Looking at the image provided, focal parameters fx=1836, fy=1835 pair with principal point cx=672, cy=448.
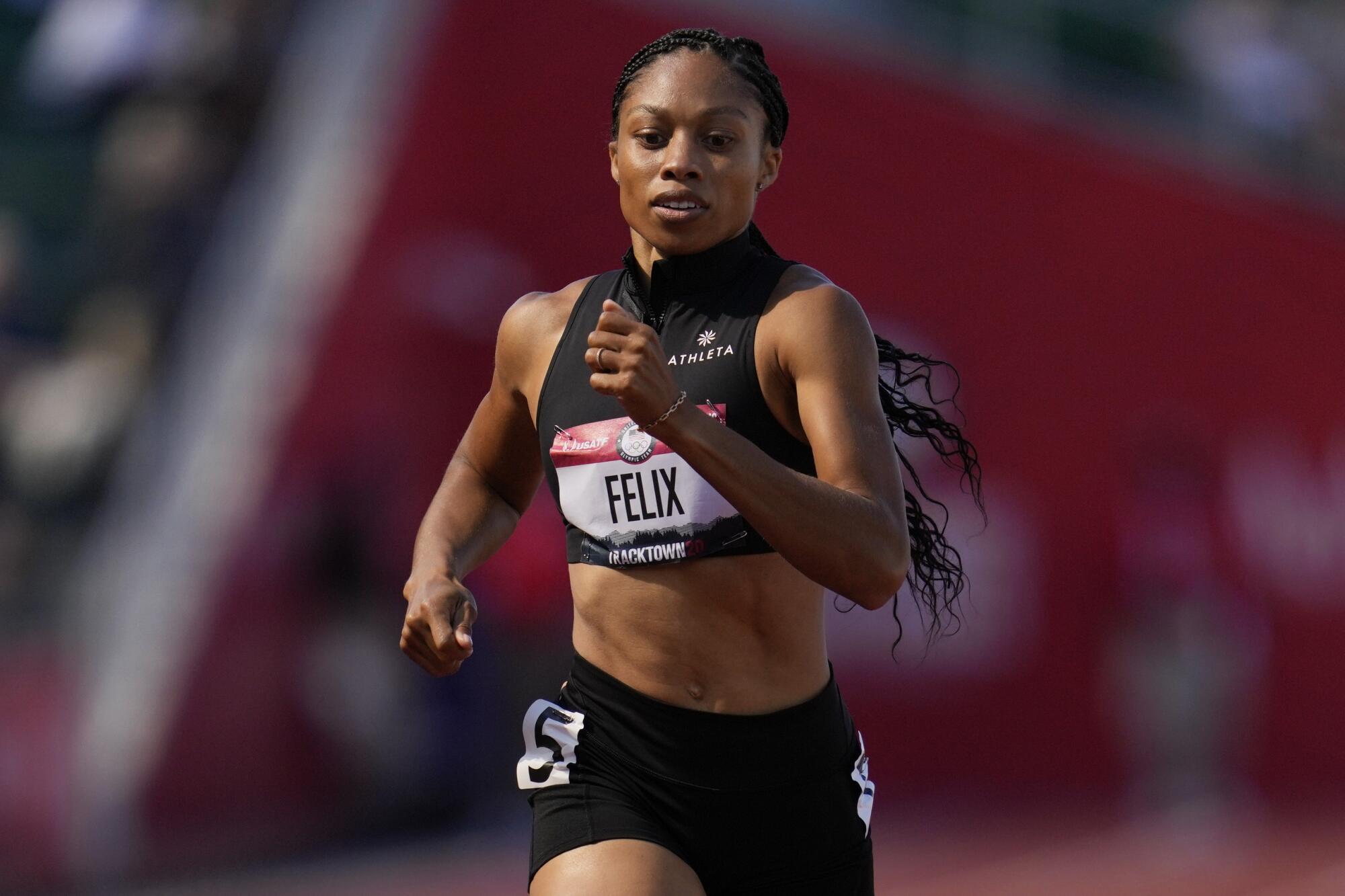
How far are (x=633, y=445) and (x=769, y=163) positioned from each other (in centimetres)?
63

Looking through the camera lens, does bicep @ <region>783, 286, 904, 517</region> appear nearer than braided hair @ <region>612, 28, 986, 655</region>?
Yes

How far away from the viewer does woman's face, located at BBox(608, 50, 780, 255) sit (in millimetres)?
3400

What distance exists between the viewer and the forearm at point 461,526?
3621mm

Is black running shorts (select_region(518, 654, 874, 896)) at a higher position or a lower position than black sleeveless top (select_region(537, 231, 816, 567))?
lower

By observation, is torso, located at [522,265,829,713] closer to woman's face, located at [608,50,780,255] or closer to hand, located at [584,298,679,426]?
woman's face, located at [608,50,780,255]

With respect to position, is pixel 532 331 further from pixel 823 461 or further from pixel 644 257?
pixel 823 461

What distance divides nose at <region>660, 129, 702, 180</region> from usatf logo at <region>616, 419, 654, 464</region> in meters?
0.46

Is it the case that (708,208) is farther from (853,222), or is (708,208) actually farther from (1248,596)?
(1248,596)

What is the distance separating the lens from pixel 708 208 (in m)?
3.41

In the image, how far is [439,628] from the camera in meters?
3.21

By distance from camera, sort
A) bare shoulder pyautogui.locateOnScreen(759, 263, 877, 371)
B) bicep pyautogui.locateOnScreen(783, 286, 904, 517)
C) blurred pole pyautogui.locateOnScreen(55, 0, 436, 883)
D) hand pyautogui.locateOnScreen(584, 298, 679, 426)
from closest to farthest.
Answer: hand pyautogui.locateOnScreen(584, 298, 679, 426), bicep pyautogui.locateOnScreen(783, 286, 904, 517), bare shoulder pyautogui.locateOnScreen(759, 263, 877, 371), blurred pole pyautogui.locateOnScreen(55, 0, 436, 883)

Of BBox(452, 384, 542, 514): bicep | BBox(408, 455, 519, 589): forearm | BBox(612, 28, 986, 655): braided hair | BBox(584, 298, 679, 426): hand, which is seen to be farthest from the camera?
BBox(452, 384, 542, 514): bicep

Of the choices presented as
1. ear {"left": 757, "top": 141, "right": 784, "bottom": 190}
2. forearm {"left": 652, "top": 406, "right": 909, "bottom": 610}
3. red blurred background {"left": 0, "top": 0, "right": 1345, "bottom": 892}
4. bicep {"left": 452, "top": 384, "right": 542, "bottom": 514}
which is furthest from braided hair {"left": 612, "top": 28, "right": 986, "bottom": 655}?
red blurred background {"left": 0, "top": 0, "right": 1345, "bottom": 892}

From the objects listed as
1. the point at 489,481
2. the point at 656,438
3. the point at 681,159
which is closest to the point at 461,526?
the point at 489,481
